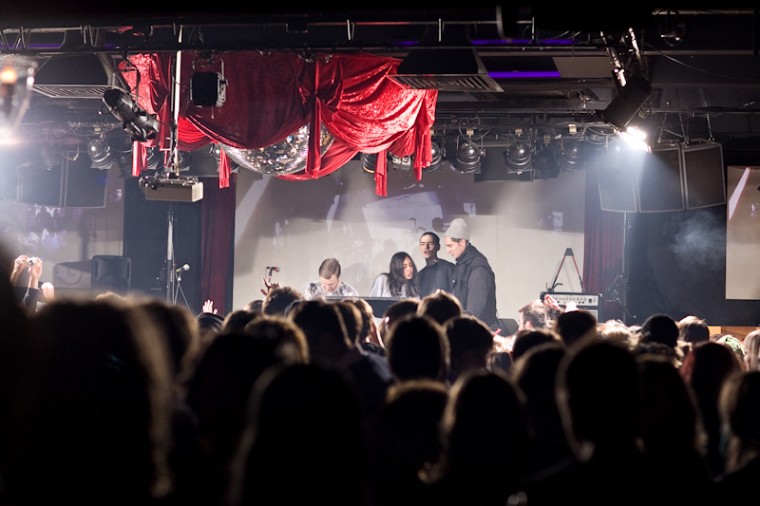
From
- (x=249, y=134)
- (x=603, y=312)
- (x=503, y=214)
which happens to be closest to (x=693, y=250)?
(x=603, y=312)

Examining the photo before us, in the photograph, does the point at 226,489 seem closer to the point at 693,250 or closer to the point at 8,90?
the point at 8,90

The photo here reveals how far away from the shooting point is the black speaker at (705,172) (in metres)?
10.1

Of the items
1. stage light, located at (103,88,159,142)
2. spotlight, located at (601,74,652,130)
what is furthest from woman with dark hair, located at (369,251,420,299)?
stage light, located at (103,88,159,142)

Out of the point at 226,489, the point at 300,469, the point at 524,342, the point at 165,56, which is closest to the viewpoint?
the point at 300,469

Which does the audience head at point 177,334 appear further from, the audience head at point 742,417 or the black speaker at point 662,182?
the black speaker at point 662,182

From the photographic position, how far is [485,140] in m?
11.7

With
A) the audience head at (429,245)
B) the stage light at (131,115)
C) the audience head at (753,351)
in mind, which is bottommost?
the audience head at (753,351)

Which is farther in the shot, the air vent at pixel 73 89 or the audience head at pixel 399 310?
the air vent at pixel 73 89

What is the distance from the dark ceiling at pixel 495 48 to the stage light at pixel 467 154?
0.47 metres

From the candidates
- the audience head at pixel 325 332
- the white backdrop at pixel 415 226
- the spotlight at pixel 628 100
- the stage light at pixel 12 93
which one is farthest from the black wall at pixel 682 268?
the audience head at pixel 325 332

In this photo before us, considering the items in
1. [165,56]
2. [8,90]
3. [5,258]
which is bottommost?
[5,258]

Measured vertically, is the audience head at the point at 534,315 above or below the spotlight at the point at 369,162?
below

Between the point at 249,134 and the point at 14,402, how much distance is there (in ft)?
17.1

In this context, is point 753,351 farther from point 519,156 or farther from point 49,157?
point 49,157
